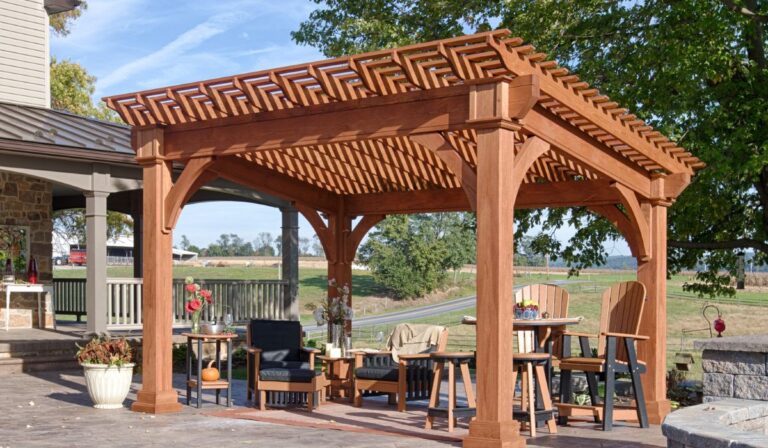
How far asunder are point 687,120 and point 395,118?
22.3 ft

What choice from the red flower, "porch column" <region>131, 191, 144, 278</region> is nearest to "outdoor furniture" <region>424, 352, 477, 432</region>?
the red flower

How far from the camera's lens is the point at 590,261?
15266 mm

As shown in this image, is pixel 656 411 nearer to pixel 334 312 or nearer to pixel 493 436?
pixel 493 436

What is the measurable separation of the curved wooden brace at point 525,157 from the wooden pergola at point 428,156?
0.01m

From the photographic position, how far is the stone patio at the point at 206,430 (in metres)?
7.69

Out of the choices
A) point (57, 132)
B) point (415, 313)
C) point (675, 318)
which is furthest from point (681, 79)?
point (415, 313)

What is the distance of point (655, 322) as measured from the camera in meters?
9.84

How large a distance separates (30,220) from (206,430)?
8.42 metres

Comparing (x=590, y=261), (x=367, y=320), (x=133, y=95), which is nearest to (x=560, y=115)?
(x=133, y=95)

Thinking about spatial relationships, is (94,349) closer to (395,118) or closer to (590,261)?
(395,118)

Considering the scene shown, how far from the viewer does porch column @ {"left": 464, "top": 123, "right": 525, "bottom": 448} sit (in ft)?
23.8

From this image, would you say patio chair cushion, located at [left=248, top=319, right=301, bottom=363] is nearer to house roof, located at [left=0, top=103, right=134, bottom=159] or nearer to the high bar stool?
the high bar stool

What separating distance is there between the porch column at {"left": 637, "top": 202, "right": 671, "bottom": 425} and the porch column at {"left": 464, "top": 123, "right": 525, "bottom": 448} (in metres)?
2.77

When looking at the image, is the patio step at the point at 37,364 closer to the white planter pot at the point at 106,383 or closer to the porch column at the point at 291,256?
the white planter pot at the point at 106,383
